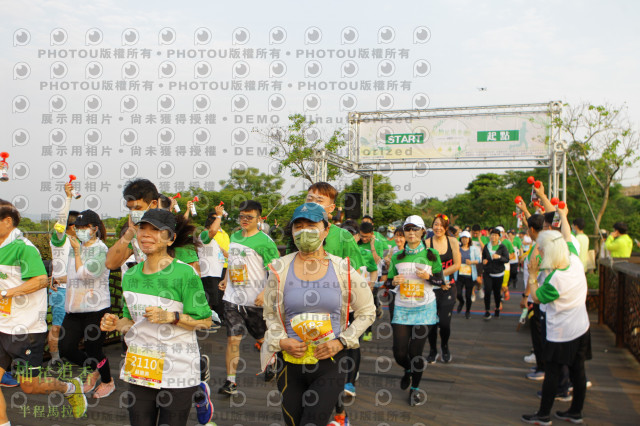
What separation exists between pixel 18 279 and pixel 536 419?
4545 mm

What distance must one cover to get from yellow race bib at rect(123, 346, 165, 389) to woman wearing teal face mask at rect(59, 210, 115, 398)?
2037 millimetres

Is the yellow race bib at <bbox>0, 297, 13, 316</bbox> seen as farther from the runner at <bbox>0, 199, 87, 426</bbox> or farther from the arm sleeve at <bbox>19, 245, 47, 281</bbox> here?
the arm sleeve at <bbox>19, 245, 47, 281</bbox>

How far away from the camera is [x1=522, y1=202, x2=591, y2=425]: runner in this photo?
14.5 feet

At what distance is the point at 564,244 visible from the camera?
4.43 metres

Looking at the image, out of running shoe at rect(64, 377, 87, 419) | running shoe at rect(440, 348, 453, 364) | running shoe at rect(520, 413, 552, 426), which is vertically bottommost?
running shoe at rect(440, 348, 453, 364)

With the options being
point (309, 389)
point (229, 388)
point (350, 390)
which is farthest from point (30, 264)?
point (350, 390)

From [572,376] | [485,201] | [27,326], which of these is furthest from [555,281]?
[485,201]

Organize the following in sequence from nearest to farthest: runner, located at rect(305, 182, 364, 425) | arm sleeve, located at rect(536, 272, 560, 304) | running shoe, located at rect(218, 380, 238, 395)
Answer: runner, located at rect(305, 182, 364, 425) → arm sleeve, located at rect(536, 272, 560, 304) → running shoe, located at rect(218, 380, 238, 395)

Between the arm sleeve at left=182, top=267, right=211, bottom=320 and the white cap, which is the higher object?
the white cap

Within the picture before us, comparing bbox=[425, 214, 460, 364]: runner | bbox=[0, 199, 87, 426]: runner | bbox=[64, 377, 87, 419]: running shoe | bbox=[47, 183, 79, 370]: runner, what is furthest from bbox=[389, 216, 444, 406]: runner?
bbox=[47, 183, 79, 370]: runner

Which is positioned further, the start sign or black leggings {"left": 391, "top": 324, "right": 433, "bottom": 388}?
the start sign

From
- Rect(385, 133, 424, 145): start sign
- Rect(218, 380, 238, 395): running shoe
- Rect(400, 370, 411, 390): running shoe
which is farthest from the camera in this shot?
Rect(385, 133, 424, 145): start sign

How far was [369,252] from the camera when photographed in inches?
259

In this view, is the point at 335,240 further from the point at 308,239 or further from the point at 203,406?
the point at 203,406
